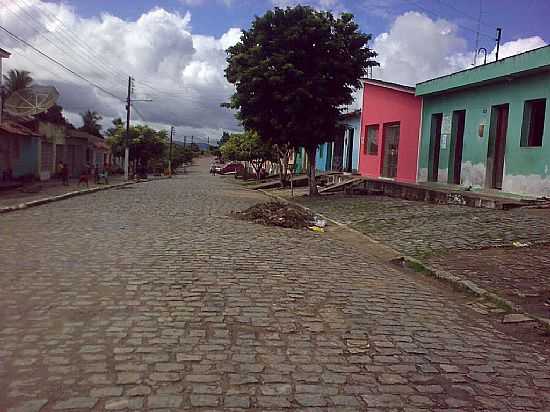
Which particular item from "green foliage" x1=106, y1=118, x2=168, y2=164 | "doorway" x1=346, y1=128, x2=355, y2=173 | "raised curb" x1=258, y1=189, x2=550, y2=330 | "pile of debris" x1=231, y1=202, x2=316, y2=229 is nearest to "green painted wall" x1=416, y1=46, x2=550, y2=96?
"pile of debris" x1=231, y1=202, x2=316, y2=229

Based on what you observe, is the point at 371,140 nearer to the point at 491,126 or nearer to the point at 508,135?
the point at 491,126

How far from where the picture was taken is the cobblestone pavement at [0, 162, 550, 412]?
3.40 metres

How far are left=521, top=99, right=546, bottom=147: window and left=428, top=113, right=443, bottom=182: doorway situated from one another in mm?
5539

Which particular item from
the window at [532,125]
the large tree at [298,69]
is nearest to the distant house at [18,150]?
the large tree at [298,69]

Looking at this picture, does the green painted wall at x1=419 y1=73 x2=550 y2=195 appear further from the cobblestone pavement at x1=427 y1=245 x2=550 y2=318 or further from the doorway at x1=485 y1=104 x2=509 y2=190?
the cobblestone pavement at x1=427 y1=245 x2=550 y2=318

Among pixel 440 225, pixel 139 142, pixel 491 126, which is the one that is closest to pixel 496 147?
pixel 491 126

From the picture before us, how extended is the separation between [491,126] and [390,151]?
8.16 m

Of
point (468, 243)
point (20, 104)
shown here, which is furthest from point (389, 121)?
point (20, 104)

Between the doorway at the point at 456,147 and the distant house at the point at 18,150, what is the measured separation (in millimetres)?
17878

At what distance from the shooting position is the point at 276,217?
44.8 ft

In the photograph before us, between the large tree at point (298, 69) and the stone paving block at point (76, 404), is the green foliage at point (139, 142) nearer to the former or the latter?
the large tree at point (298, 69)

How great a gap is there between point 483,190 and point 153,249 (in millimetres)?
11951

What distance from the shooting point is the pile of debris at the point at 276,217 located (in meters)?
13.3

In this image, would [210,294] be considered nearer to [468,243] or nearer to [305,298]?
[305,298]
